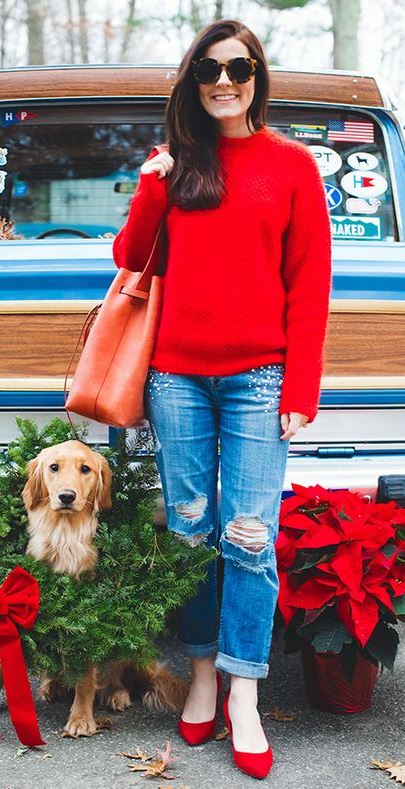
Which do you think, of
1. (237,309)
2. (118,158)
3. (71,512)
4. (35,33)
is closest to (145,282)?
(237,309)

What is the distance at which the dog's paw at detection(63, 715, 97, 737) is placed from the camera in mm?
2752

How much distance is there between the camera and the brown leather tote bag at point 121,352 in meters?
2.51

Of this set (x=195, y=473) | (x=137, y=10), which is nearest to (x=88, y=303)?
(x=195, y=473)

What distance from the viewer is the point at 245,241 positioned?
237cm

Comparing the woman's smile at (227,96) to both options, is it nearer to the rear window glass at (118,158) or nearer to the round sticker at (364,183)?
the rear window glass at (118,158)

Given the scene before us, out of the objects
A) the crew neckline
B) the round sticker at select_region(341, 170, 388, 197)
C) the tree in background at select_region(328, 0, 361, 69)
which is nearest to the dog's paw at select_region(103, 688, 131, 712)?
the crew neckline

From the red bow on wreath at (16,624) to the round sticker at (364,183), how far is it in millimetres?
2145

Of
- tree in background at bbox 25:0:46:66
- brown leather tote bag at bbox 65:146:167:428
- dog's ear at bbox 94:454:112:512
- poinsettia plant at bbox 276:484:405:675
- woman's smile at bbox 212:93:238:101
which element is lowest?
poinsettia plant at bbox 276:484:405:675

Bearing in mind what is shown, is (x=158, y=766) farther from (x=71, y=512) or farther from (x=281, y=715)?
(x=71, y=512)

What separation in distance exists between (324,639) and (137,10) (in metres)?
21.8

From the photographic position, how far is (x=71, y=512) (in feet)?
8.59

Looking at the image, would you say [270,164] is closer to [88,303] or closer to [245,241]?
[245,241]

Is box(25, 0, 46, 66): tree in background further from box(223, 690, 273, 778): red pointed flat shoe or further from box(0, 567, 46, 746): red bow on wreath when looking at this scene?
box(223, 690, 273, 778): red pointed flat shoe

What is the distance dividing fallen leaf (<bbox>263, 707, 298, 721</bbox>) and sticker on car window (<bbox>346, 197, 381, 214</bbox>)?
6.38ft
